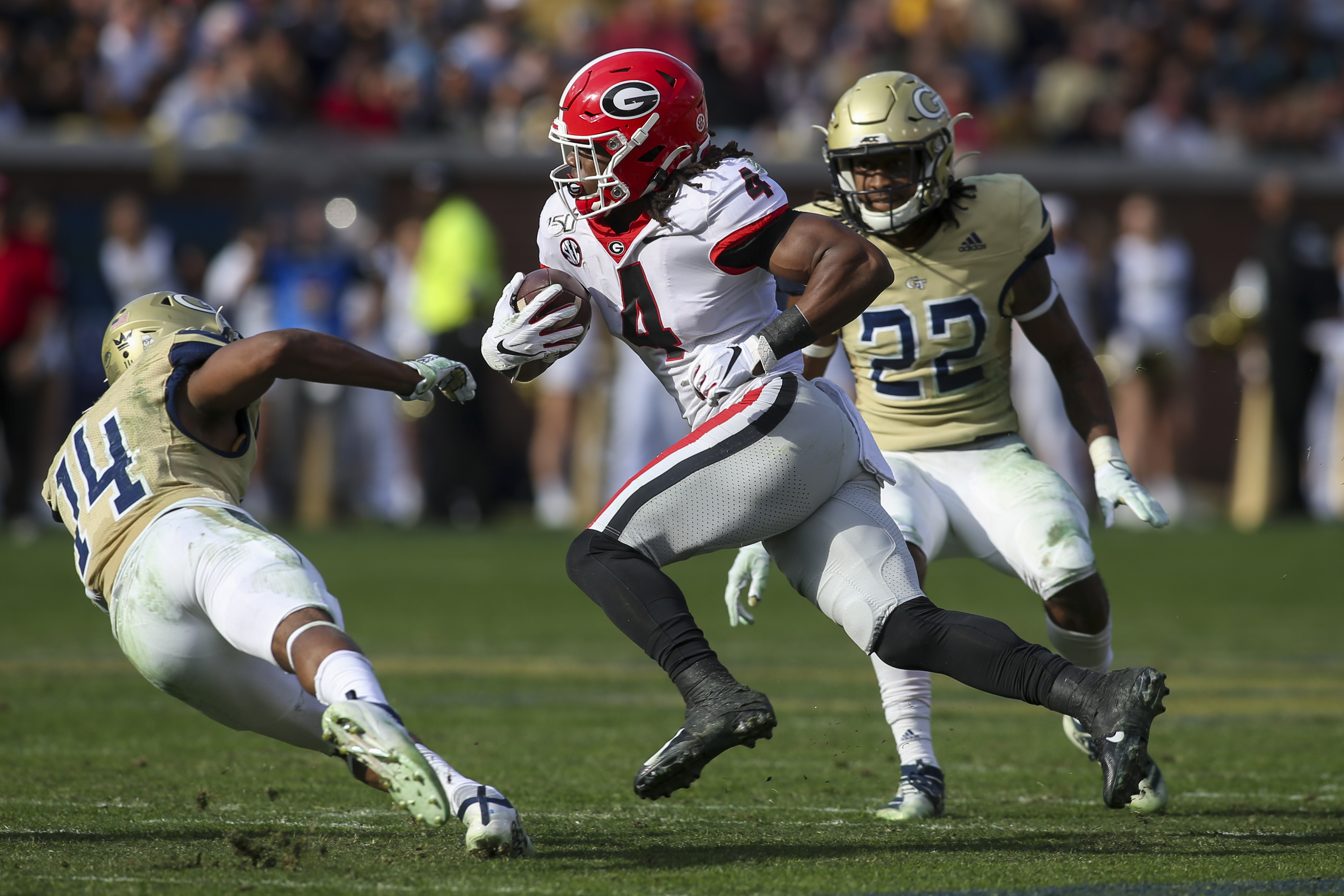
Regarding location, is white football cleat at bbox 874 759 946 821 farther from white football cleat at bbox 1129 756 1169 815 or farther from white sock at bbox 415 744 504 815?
white sock at bbox 415 744 504 815

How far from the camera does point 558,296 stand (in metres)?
3.80

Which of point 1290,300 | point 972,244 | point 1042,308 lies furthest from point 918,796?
point 1290,300

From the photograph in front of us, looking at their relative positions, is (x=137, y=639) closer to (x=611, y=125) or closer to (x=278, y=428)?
(x=611, y=125)

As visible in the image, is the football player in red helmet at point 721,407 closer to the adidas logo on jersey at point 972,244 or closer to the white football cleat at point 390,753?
the white football cleat at point 390,753

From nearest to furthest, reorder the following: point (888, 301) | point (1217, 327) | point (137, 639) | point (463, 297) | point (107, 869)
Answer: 1. point (107, 869)
2. point (137, 639)
3. point (888, 301)
4. point (463, 297)
5. point (1217, 327)

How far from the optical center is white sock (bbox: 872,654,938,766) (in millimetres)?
4430

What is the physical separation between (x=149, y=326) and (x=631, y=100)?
1268 mm

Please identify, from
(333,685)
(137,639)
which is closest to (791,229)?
(333,685)

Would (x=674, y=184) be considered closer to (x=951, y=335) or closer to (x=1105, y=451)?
(x=951, y=335)

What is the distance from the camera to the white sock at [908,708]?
4430 mm

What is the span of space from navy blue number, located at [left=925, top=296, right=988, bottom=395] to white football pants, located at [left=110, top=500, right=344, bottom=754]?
1927 mm

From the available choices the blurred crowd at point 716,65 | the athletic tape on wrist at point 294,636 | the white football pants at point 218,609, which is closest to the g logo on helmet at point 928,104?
the white football pants at point 218,609

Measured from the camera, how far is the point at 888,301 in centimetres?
470

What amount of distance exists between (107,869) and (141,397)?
3.39 feet
